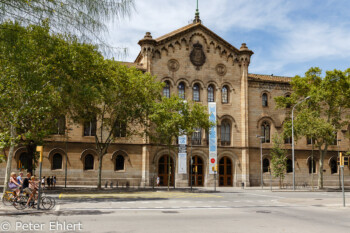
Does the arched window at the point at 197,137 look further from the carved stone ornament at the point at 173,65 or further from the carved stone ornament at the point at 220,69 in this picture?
the carved stone ornament at the point at 220,69

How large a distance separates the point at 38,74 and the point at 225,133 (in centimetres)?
2892

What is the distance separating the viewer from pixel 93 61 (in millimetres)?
24312

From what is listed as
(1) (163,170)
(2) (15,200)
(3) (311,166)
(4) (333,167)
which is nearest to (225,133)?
(1) (163,170)

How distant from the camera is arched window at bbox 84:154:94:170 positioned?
39.5m

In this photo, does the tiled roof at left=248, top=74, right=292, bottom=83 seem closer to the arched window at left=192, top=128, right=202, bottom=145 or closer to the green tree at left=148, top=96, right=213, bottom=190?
the arched window at left=192, top=128, right=202, bottom=145

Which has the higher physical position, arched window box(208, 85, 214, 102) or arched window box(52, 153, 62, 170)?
arched window box(208, 85, 214, 102)

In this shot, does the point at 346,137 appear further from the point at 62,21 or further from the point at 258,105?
the point at 62,21

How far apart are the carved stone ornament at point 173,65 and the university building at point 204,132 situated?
A: 12 cm

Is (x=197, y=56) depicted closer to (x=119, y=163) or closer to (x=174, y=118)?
(x=174, y=118)

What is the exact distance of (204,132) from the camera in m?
43.2

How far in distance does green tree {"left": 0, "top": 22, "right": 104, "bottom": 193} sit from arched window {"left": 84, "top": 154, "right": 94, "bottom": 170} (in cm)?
1417

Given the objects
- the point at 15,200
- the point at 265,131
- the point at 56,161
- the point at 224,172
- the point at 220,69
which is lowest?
the point at 15,200

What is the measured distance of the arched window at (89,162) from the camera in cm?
3946

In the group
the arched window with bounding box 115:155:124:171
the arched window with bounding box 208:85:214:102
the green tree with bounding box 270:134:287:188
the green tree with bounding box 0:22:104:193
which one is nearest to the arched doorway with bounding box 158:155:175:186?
the arched window with bounding box 115:155:124:171
